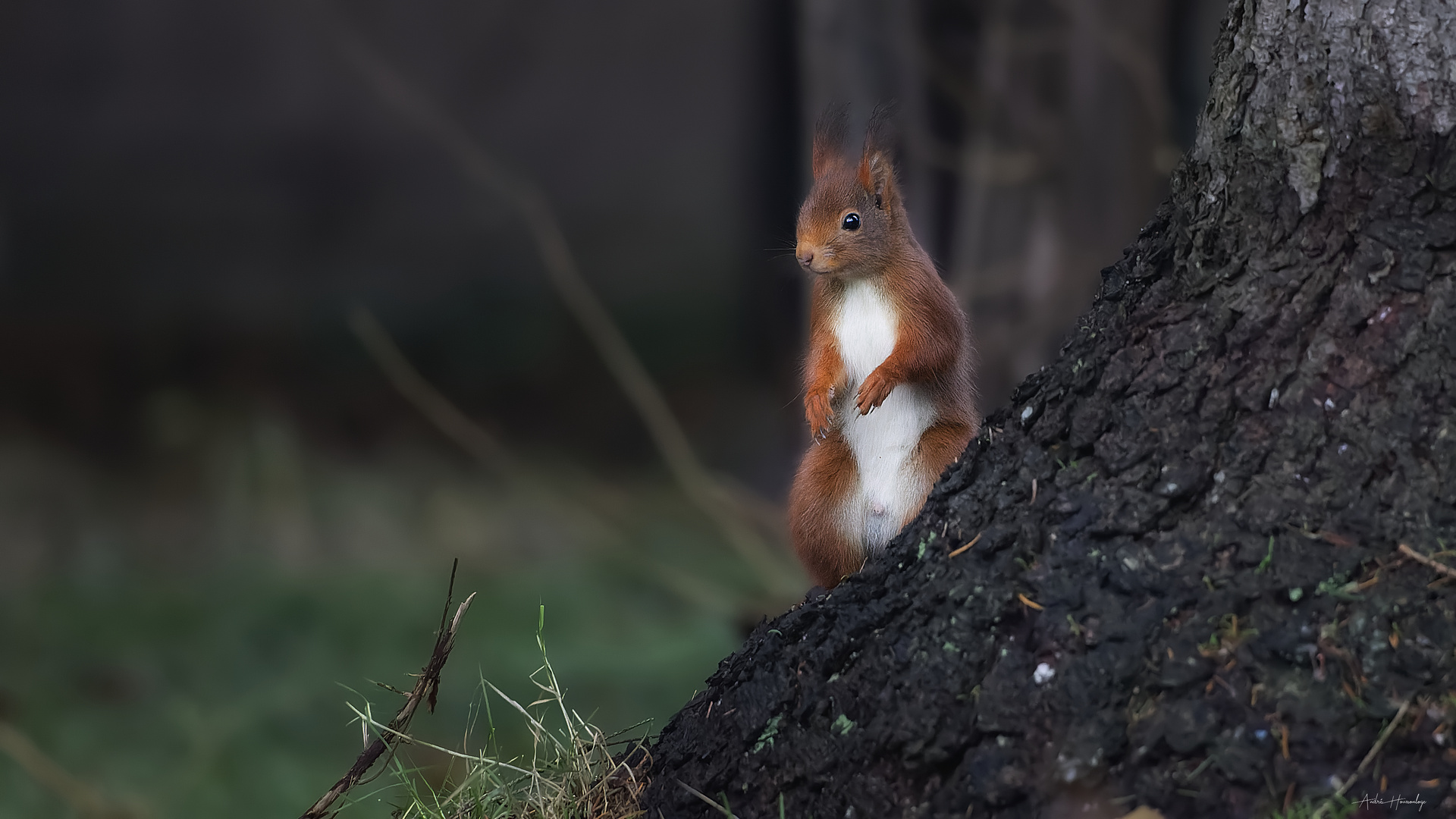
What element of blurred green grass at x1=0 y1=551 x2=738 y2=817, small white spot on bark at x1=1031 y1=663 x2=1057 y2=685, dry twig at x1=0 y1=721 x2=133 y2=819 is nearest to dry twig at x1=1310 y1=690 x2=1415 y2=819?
small white spot on bark at x1=1031 y1=663 x2=1057 y2=685

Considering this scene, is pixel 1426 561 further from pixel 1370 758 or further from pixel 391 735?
pixel 391 735

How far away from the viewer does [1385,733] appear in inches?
32.3

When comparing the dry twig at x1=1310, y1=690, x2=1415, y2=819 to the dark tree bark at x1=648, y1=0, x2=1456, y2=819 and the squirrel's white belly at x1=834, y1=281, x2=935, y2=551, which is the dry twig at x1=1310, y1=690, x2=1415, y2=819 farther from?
the squirrel's white belly at x1=834, y1=281, x2=935, y2=551

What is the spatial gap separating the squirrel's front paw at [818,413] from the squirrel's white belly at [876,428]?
0.25 ft

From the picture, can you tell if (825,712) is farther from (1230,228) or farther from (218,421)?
(218,421)

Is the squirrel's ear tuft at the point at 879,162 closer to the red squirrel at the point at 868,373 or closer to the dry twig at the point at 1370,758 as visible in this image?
the red squirrel at the point at 868,373

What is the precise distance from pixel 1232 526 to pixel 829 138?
1.01 m

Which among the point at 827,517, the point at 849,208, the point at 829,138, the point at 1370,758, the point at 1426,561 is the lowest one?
the point at 1370,758

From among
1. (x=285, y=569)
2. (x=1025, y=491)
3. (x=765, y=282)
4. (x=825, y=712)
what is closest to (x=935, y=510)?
(x=1025, y=491)

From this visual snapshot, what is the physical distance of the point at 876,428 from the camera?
167cm

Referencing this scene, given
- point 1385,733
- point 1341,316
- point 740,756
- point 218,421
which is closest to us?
point 1385,733

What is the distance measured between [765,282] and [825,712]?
2535 mm

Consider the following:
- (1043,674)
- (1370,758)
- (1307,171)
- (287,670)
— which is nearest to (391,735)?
(1043,674)

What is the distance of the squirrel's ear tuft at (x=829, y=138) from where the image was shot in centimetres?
175
